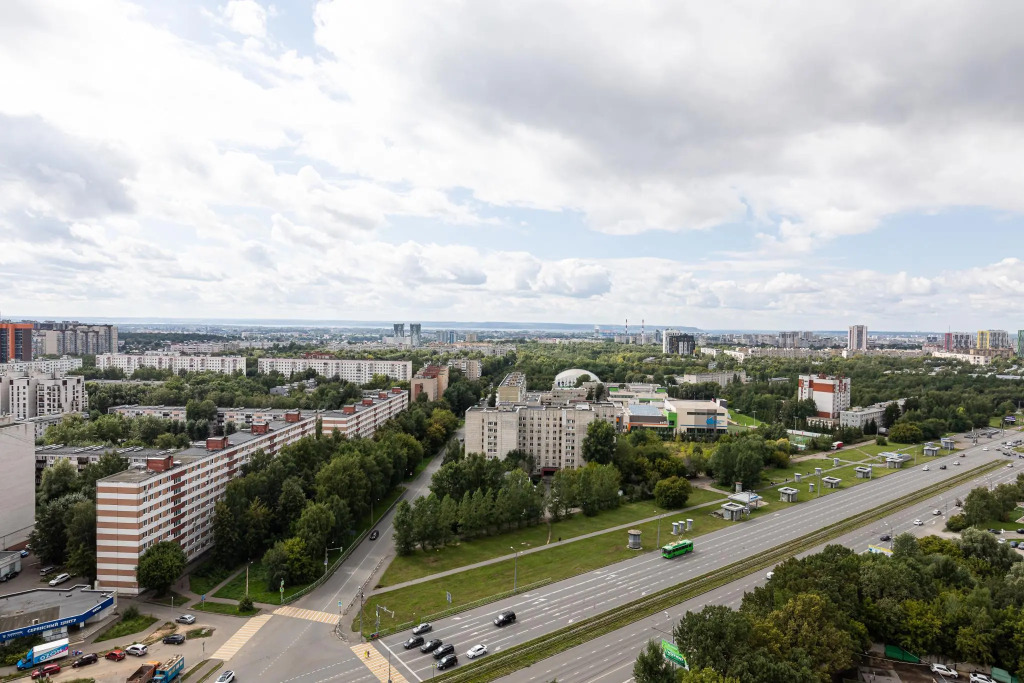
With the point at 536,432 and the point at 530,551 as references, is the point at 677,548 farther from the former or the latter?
the point at 536,432

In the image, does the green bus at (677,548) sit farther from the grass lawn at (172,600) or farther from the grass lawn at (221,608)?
the grass lawn at (172,600)

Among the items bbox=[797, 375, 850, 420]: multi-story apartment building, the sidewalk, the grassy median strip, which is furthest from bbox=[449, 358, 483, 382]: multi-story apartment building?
the grassy median strip

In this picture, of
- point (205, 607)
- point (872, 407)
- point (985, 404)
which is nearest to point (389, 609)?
point (205, 607)

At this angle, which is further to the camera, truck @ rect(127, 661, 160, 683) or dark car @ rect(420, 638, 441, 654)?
dark car @ rect(420, 638, 441, 654)

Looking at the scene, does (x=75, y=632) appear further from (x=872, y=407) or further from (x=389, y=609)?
(x=872, y=407)

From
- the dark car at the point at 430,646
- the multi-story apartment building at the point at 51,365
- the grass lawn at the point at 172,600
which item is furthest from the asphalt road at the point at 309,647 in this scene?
the multi-story apartment building at the point at 51,365

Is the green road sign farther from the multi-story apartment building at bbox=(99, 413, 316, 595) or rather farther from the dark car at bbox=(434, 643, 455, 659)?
the multi-story apartment building at bbox=(99, 413, 316, 595)
